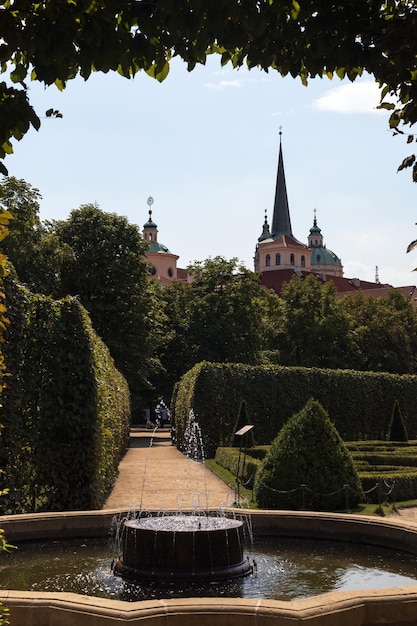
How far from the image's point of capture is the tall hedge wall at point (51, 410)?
Answer: 38.6 ft

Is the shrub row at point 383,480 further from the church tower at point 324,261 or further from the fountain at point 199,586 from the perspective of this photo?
the church tower at point 324,261

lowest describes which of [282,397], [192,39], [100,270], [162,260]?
[282,397]

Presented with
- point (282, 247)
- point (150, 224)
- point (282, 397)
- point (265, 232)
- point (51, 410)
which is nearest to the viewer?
point (51, 410)

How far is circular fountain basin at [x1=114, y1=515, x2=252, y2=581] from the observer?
25.6ft

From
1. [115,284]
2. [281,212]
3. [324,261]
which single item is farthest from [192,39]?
[324,261]

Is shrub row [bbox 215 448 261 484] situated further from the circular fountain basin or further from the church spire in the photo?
the church spire

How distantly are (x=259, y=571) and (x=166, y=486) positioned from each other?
364 inches

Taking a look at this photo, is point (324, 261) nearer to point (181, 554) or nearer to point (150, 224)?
point (150, 224)

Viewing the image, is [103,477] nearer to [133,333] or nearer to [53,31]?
[53,31]

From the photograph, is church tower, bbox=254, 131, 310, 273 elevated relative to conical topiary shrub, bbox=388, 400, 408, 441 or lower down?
elevated

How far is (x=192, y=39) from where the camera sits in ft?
14.6

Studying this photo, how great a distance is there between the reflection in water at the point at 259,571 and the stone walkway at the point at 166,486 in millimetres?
2017

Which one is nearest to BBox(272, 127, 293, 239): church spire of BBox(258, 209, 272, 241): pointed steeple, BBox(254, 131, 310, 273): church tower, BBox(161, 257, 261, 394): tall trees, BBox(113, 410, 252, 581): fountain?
BBox(254, 131, 310, 273): church tower

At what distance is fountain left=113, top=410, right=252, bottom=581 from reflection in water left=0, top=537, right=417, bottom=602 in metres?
0.14
